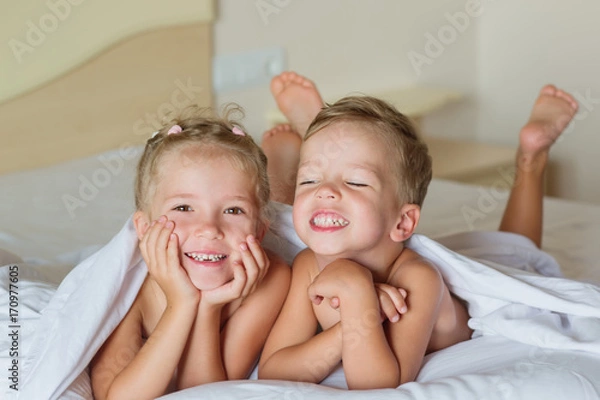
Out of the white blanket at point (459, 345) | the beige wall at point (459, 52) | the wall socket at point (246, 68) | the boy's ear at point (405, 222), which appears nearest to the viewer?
the white blanket at point (459, 345)

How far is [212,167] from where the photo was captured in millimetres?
1245

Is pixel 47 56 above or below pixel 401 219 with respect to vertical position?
above

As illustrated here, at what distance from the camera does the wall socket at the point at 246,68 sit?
2713 millimetres

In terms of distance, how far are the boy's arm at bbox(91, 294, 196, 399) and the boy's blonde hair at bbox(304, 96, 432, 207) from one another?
12.9 inches

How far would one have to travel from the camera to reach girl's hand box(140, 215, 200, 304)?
3.89 feet

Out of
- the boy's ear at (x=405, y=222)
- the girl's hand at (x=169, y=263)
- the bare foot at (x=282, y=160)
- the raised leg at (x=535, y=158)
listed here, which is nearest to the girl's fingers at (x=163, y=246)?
the girl's hand at (x=169, y=263)

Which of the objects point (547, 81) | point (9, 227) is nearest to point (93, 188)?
point (9, 227)

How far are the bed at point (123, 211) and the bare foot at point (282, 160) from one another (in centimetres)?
37

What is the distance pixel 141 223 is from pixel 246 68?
156cm

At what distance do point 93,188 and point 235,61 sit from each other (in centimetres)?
75

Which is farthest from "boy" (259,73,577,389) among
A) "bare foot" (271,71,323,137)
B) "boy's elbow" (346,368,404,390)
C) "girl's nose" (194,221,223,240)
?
"bare foot" (271,71,323,137)

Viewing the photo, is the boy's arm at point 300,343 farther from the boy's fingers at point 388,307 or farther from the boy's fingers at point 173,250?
the boy's fingers at point 173,250

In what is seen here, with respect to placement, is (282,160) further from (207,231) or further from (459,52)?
(459,52)

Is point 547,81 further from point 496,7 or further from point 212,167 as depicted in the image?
point 212,167
